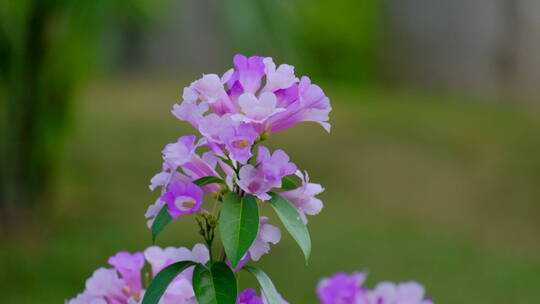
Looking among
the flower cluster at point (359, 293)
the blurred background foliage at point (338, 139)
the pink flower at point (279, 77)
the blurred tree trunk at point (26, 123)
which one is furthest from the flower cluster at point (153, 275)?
the blurred tree trunk at point (26, 123)

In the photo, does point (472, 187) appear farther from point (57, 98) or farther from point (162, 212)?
point (162, 212)

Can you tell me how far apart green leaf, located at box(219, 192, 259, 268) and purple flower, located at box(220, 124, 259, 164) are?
0.18ft

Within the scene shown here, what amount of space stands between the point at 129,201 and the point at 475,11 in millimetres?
4274

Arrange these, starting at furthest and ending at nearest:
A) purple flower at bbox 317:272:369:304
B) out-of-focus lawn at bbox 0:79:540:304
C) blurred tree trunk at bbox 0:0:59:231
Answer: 1. out-of-focus lawn at bbox 0:79:540:304
2. blurred tree trunk at bbox 0:0:59:231
3. purple flower at bbox 317:272:369:304

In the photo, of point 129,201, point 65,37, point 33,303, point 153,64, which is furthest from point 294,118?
point 153,64

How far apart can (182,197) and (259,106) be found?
0.13m

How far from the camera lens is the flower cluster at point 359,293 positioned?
113 cm

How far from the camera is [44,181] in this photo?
4477 mm

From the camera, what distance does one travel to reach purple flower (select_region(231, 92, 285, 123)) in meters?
0.86

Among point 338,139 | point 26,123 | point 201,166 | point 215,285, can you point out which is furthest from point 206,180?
point 338,139

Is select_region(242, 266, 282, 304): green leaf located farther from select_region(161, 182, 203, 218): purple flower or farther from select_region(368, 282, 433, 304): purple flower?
select_region(368, 282, 433, 304): purple flower

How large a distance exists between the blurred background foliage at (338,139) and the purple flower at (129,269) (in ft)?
7.68

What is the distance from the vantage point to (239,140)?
848 millimetres

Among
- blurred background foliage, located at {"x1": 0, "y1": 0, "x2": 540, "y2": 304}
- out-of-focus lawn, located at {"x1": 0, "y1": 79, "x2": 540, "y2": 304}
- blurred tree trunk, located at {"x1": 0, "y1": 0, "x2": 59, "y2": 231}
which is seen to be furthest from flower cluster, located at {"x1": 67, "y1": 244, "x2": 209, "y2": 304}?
blurred tree trunk, located at {"x1": 0, "y1": 0, "x2": 59, "y2": 231}
